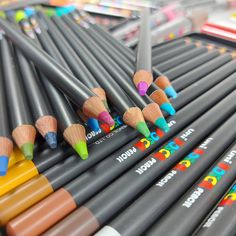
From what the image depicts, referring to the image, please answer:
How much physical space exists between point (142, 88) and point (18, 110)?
0.16m

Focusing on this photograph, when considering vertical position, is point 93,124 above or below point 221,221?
above

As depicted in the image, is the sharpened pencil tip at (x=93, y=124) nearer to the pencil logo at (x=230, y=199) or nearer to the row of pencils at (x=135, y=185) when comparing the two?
the row of pencils at (x=135, y=185)

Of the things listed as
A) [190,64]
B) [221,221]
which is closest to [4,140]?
[221,221]

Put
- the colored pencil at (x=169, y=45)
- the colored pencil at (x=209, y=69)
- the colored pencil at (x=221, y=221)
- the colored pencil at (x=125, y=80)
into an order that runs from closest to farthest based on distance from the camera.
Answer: the colored pencil at (x=221, y=221) < the colored pencil at (x=125, y=80) < the colored pencil at (x=209, y=69) < the colored pencil at (x=169, y=45)

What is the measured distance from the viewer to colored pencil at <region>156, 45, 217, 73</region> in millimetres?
549

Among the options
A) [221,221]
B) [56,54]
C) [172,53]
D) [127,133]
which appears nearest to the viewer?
[221,221]

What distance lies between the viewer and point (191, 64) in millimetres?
562

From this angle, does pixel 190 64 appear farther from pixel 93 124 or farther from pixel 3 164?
pixel 3 164

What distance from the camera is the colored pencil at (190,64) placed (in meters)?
0.53

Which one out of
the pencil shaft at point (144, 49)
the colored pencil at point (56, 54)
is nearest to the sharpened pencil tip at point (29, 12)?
the colored pencil at point (56, 54)

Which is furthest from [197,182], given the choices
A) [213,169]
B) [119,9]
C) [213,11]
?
[213,11]

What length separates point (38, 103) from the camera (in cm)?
37

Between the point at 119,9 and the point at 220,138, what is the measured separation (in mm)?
537

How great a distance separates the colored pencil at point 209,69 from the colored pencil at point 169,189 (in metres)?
0.14
